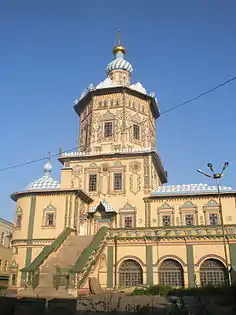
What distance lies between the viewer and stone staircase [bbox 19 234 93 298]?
791 inches

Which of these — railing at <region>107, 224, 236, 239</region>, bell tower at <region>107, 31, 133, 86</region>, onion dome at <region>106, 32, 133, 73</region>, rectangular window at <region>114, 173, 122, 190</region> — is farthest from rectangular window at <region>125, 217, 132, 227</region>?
onion dome at <region>106, 32, 133, 73</region>

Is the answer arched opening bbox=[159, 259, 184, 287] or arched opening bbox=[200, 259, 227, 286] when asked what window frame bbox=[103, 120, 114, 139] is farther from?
arched opening bbox=[200, 259, 227, 286]

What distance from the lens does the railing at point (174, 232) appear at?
23.8 m

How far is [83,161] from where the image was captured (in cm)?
3161

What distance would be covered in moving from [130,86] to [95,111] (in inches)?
173

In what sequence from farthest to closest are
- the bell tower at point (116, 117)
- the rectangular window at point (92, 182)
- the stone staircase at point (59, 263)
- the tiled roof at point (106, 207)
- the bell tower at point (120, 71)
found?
1. the bell tower at point (120, 71)
2. the bell tower at point (116, 117)
3. the rectangular window at point (92, 182)
4. the tiled roof at point (106, 207)
5. the stone staircase at point (59, 263)

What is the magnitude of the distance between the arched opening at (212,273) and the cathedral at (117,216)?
66 millimetres

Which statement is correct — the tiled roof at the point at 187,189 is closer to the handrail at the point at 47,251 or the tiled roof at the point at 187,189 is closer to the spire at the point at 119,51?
the handrail at the point at 47,251

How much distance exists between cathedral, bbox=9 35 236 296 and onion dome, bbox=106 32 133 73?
4.4 inches

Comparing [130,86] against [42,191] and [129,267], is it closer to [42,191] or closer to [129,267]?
[42,191]

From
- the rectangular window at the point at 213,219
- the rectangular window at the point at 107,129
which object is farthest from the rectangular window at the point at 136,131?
the rectangular window at the point at 213,219

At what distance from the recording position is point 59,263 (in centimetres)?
2298

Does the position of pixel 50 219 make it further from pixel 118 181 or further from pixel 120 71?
pixel 120 71

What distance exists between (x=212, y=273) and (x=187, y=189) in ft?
26.5
